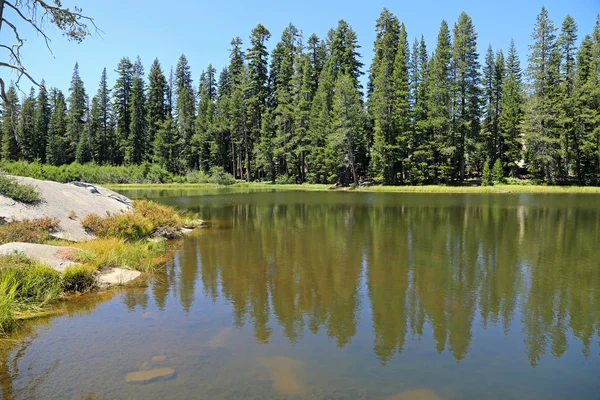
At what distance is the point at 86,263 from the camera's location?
34.1 feet

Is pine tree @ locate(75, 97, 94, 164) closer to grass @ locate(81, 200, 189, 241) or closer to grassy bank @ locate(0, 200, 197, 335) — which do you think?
grass @ locate(81, 200, 189, 241)

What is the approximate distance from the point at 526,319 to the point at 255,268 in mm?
6912

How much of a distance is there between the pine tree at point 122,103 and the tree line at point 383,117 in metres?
1.39

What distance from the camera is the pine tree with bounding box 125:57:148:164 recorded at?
76.8 m

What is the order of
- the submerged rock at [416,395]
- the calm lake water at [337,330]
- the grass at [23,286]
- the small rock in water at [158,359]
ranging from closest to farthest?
the submerged rock at [416,395] → the calm lake water at [337,330] → the small rock in water at [158,359] → the grass at [23,286]

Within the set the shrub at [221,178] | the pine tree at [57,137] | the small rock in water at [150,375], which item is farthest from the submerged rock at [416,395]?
the pine tree at [57,137]

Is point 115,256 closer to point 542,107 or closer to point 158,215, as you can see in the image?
point 158,215

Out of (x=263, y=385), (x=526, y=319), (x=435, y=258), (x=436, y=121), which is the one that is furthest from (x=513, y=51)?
(x=263, y=385)

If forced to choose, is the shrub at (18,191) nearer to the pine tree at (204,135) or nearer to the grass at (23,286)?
the grass at (23,286)

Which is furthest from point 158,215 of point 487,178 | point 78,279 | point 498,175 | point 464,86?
point 464,86

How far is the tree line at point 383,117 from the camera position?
48.8 m

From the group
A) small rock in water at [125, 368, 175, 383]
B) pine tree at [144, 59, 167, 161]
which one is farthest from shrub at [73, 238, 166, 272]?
pine tree at [144, 59, 167, 161]

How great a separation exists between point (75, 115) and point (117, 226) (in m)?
78.9

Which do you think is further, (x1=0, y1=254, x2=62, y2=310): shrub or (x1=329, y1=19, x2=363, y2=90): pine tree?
(x1=329, y1=19, x2=363, y2=90): pine tree
